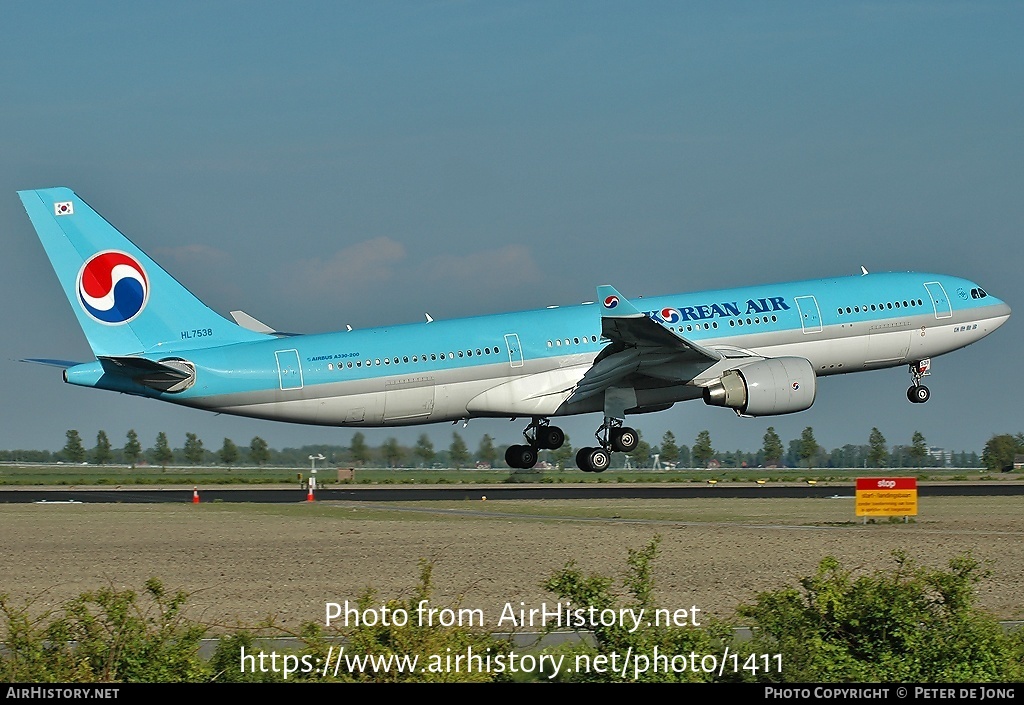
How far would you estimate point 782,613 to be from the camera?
15.2m

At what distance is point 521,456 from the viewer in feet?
163

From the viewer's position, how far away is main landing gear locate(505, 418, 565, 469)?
4909cm

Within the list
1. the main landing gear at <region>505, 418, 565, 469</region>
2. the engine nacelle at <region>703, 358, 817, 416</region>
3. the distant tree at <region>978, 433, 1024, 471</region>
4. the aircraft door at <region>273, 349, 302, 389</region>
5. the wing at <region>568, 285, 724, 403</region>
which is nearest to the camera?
the aircraft door at <region>273, 349, 302, 389</region>

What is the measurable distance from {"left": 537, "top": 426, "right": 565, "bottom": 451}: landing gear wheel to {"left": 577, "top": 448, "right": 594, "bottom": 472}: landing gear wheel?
192 centimetres

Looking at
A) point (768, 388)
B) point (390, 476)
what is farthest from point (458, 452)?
point (768, 388)

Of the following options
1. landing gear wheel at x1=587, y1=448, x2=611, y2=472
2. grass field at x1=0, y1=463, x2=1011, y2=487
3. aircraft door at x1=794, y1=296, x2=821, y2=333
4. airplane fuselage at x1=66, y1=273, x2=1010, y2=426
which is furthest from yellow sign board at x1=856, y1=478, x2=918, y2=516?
grass field at x1=0, y1=463, x2=1011, y2=487

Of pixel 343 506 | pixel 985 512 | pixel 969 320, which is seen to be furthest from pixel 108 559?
pixel 969 320

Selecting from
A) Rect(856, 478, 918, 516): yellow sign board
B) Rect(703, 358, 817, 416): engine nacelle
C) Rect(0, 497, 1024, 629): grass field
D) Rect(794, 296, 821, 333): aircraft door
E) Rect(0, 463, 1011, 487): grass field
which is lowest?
Rect(0, 497, 1024, 629): grass field

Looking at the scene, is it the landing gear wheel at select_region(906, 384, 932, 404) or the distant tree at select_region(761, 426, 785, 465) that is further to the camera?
the distant tree at select_region(761, 426, 785, 465)

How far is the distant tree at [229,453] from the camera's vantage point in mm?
83312

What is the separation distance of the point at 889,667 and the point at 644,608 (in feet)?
9.07

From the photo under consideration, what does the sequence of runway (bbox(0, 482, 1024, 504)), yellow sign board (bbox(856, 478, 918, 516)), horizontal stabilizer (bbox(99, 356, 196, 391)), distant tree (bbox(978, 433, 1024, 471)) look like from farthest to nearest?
distant tree (bbox(978, 433, 1024, 471)) → runway (bbox(0, 482, 1024, 504)) → yellow sign board (bbox(856, 478, 918, 516)) → horizontal stabilizer (bbox(99, 356, 196, 391))

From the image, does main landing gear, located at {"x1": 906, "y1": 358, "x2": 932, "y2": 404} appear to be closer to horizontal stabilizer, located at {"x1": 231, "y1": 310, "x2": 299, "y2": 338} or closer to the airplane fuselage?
the airplane fuselage

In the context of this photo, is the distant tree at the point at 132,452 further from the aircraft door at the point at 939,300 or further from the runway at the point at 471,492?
the aircraft door at the point at 939,300
